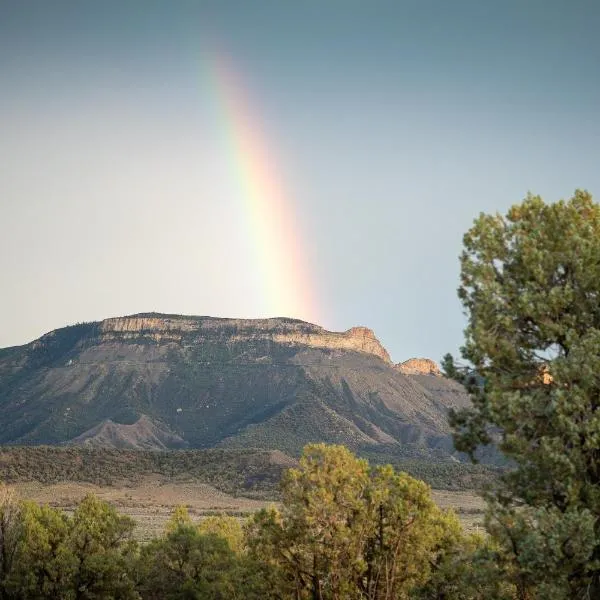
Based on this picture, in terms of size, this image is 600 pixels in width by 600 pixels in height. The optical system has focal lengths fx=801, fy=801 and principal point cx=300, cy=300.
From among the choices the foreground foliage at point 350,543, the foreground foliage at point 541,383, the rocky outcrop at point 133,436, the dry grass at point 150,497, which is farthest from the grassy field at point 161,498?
the foreground foliage at point 541,383

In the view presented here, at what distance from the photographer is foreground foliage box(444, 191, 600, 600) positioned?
15.7m

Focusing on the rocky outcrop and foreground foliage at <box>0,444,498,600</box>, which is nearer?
foreground foliage at <box>0,444,498,600</box>

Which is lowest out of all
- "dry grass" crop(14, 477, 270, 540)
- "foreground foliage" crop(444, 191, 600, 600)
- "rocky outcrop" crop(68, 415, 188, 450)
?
"dry grass" crop(14, 477, 270, 540)

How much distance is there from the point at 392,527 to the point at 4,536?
22511 millimetres

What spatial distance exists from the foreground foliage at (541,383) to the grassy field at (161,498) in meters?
73.1

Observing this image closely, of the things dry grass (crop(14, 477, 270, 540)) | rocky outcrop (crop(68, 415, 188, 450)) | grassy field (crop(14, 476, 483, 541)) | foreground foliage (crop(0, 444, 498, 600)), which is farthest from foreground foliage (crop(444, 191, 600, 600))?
rocky outcrop (crop(68, 415, 188, 450))

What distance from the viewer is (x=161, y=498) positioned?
11431cm

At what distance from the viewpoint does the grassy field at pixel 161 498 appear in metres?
96.3

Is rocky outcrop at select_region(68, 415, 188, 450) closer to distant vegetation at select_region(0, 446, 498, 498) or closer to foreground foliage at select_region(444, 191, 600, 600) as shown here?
distant vegetation at select_region(0, 446, 498, 498)

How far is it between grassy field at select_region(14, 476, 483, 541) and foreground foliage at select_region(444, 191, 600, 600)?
73125 millimetres

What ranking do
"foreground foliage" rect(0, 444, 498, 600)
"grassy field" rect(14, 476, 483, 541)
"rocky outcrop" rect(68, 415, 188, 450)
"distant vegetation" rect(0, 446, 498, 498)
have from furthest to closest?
"rocky outcrop" rect(68, 415, 188, 450)
"distant vegetation" rect(0, 446, 498, 498)
"grassy field" rect(14, 476, 483, 541)
"foreground foliage" rect(0, 444, 498, 600)

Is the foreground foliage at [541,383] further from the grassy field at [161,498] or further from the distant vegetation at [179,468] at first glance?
the distant vegetation at [179,468]

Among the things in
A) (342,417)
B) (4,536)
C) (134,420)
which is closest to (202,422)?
(134,420)

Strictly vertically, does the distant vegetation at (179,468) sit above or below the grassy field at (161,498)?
above
